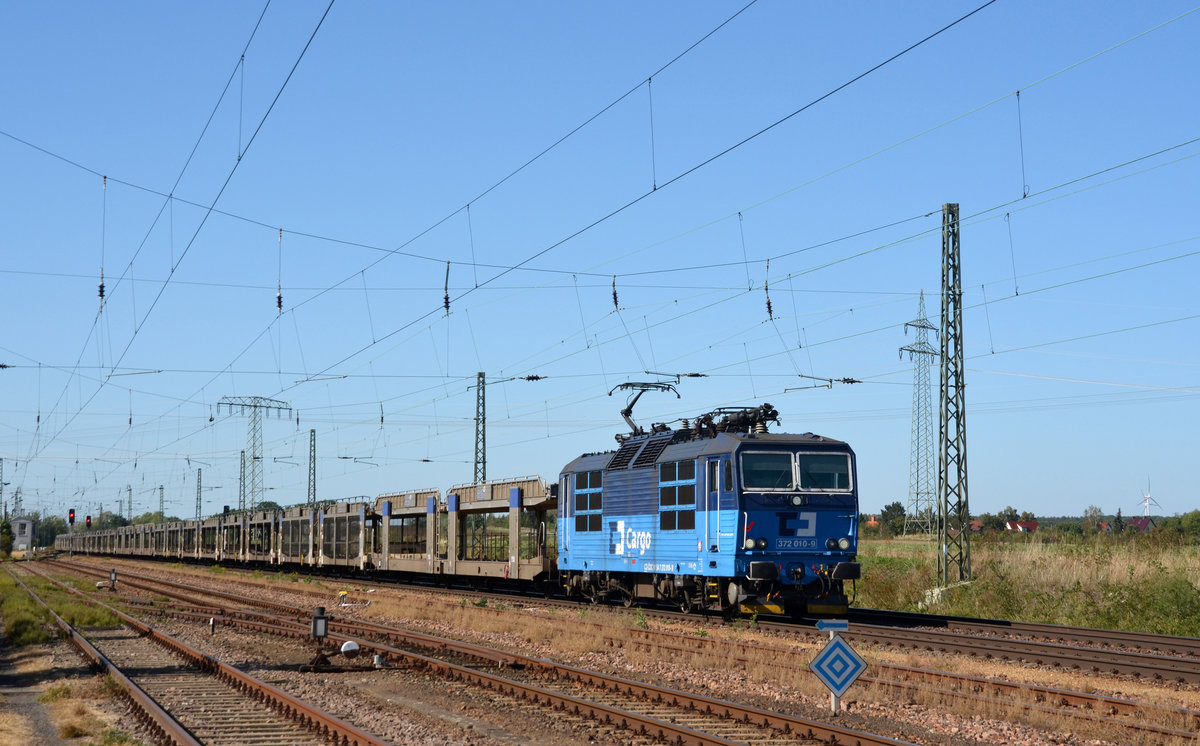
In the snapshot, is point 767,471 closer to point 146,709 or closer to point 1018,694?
point 1018,694

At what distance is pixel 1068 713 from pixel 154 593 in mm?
36824

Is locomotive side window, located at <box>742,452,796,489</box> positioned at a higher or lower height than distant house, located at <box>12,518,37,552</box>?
higher

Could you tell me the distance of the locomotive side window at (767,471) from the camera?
75.9 feet

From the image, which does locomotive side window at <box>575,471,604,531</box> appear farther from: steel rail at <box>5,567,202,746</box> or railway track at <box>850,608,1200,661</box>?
steel rail at <box>5,567,202,746</box>

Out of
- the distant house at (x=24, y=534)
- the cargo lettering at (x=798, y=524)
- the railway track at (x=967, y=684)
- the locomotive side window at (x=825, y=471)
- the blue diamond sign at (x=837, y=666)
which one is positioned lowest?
the distant house at (x=24, y=534)

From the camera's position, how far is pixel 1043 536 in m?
35.8

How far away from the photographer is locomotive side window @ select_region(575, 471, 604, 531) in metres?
29.3

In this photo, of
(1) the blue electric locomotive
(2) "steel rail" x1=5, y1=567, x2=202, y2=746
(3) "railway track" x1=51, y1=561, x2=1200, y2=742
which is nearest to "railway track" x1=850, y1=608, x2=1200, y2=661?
(3) "railway track" x1=51, y1=561, x2=1200, y2=742

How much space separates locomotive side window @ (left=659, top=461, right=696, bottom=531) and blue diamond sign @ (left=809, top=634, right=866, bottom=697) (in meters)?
11.3

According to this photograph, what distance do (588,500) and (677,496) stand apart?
527 cm

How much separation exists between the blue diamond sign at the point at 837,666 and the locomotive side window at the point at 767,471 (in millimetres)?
9858

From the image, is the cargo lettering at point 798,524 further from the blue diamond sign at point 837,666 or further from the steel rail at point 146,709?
the steel rail at point 146,709

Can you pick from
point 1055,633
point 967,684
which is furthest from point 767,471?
point 967,684

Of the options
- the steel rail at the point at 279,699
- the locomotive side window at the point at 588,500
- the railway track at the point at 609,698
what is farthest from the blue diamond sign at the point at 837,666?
the locomotive side window at the point at 588,500
